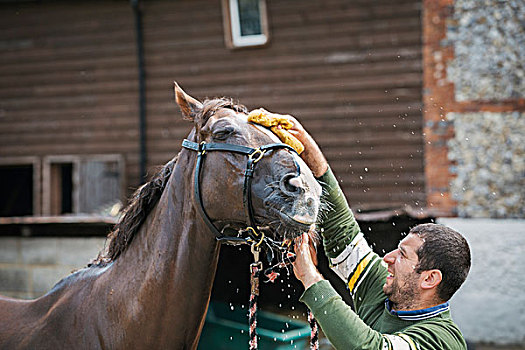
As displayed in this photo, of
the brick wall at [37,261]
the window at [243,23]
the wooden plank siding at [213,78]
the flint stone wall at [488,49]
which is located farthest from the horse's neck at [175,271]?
the window at [243,23]

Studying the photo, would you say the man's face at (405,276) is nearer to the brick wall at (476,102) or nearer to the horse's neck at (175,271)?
the horse's neck at (175,271)

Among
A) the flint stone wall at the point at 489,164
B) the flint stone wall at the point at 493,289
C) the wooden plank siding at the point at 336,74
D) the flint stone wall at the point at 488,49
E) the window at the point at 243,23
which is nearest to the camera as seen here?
the flint stone wall at the point at 493,289

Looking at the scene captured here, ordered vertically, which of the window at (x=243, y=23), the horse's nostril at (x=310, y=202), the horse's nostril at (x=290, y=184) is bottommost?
the horse's nostril at (x=310, y=202)

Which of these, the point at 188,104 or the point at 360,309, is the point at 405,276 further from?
the point at 188,104

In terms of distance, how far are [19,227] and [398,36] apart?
6.70 metres

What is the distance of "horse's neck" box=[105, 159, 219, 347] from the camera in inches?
75.1

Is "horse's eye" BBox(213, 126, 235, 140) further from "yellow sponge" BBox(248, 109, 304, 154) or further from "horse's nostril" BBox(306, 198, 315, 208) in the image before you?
"horse's nostril" BBox(306, 198, 315, 208)

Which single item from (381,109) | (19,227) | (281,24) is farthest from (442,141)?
(19,227)

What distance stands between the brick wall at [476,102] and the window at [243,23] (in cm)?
314

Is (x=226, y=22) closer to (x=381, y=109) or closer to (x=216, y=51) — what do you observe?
(x=216, y=51)

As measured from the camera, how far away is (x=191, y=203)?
77.0 inches

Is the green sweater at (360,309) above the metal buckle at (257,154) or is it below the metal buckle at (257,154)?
below

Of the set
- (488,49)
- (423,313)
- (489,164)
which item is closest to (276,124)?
(423,313)

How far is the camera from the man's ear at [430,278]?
185 centimetres
